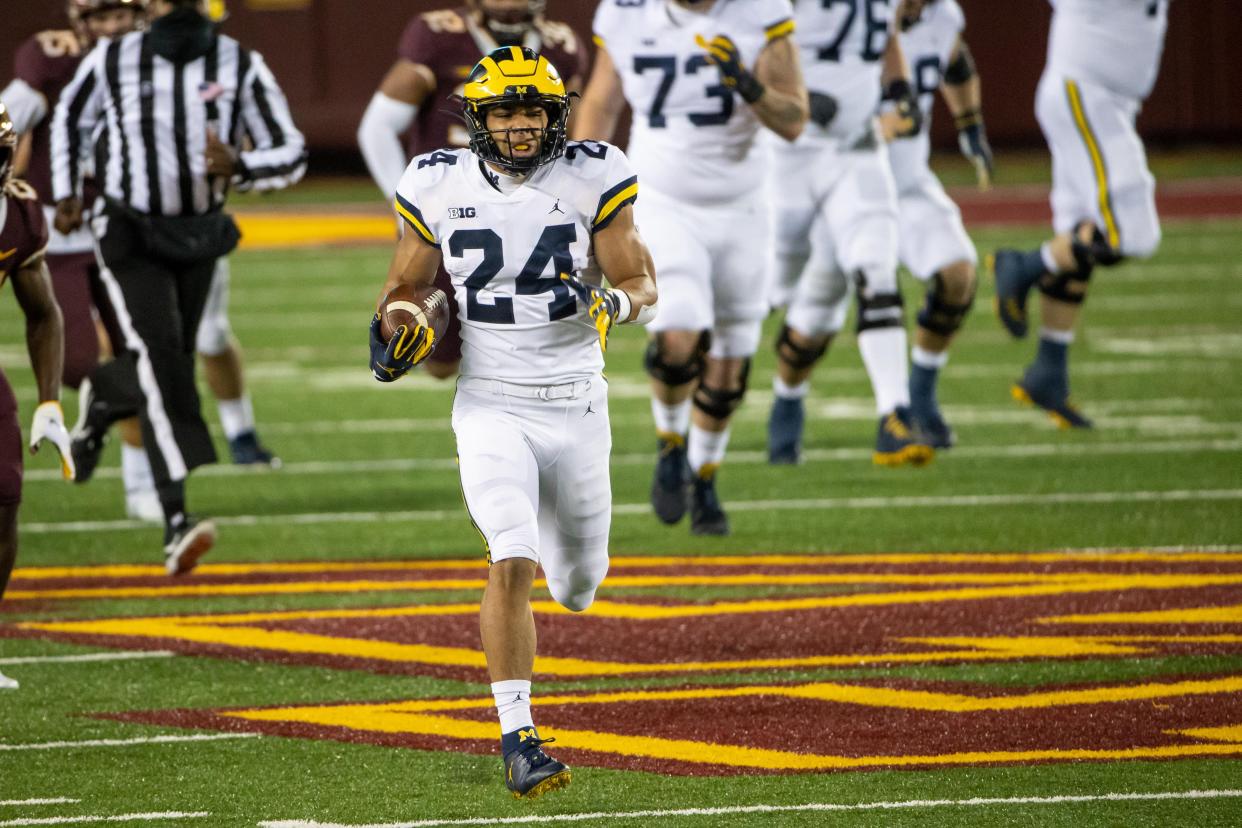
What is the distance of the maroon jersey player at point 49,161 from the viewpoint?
26.6 feet

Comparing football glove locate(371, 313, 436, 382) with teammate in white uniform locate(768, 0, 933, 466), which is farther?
teammate in white uniform locate(768, 0, 933, 466)

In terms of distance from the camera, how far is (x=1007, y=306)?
10.7 metres

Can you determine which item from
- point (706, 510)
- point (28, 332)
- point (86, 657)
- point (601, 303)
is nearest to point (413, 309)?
point (601, 303)

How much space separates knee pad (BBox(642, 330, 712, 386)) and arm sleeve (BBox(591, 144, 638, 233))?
7.84 feet

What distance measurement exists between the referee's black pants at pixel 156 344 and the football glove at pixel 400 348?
2617 mm

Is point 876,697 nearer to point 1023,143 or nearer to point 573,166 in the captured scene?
point 573,166

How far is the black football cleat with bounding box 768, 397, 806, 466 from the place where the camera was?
9.24 meters

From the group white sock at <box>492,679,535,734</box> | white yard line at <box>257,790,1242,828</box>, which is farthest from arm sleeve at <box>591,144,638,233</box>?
white yard line at <box>257,790,1242,828</box>

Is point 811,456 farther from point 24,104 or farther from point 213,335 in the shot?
point 24,104

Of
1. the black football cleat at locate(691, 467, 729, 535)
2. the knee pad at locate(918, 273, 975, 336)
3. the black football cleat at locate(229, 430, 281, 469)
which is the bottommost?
the black football cleat at locate(229, 430, 281, 469)

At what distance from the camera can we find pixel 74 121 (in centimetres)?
740

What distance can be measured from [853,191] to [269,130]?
216 centimetres

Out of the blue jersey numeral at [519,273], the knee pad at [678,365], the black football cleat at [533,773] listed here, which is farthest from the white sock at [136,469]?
the black football cleat at [533,773]

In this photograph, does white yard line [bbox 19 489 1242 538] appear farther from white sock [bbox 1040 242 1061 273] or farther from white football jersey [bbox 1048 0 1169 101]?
white football jersey [bbox 1048 0 1169 101]
